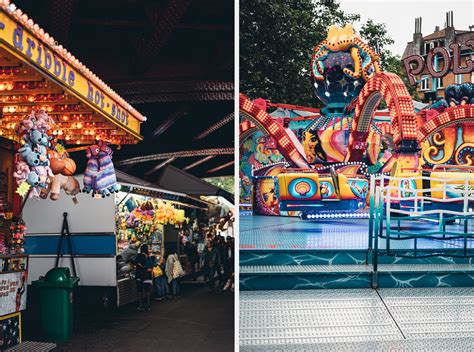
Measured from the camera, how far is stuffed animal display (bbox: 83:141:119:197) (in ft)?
16.5

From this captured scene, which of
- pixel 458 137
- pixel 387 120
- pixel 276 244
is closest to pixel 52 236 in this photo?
Result: pixel 276 244

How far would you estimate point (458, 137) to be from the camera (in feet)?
43.6

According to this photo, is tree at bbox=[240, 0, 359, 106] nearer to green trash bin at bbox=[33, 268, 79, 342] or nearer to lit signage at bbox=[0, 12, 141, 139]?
lit signage at bbox=[0, 12, 141, 139]

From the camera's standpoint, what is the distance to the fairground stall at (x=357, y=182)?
545cm

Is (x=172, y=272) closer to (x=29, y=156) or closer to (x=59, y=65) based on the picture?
(x=29, y=156)

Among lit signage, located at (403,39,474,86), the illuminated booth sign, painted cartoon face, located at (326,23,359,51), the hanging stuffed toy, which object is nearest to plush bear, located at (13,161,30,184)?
the illuminated booth sign

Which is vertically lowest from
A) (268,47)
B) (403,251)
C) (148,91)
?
(403,251)

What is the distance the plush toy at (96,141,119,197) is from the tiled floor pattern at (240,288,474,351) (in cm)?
164

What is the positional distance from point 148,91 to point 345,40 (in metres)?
5.81

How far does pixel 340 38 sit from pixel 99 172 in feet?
24.1

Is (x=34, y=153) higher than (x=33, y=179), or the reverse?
(x=34, y=153)

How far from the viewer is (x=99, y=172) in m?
5.05

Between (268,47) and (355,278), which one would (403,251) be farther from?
(268,47)

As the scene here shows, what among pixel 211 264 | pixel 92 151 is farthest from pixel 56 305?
pixel 211 264
